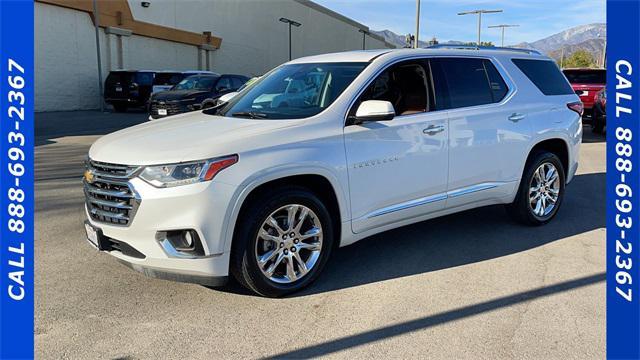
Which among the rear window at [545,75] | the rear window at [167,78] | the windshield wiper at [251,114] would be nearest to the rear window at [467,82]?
the rear window at [545,75]

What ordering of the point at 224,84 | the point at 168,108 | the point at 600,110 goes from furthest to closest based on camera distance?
1. the point at 224,84
2. the point at 168,108
3. the point at 600,110

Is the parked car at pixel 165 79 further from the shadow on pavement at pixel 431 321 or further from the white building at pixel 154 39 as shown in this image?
the shadow on pavement at pixel 431 321

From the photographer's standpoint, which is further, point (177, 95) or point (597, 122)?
point (177, 95)

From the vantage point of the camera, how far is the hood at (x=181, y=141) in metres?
3.47

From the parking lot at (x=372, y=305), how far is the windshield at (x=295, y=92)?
Answer: 1404mm

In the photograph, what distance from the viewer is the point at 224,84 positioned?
60.0 ft

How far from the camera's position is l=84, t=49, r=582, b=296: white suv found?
3.48 metres

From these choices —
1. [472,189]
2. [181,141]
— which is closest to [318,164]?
[181,141]

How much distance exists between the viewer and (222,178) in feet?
11.3

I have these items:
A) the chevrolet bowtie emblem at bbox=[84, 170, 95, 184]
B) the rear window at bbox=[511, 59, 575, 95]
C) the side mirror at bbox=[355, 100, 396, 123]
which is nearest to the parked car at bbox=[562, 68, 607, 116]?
the rear window at bbox=[511, 59, 575, 95]

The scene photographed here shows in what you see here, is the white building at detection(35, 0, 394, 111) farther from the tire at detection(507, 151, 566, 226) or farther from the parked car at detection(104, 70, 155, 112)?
the tire at detection(507, 151, 566, 226)

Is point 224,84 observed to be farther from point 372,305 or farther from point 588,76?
point 372,305

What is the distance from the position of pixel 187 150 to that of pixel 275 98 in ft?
4.45

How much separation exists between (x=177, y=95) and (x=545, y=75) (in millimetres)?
12556
